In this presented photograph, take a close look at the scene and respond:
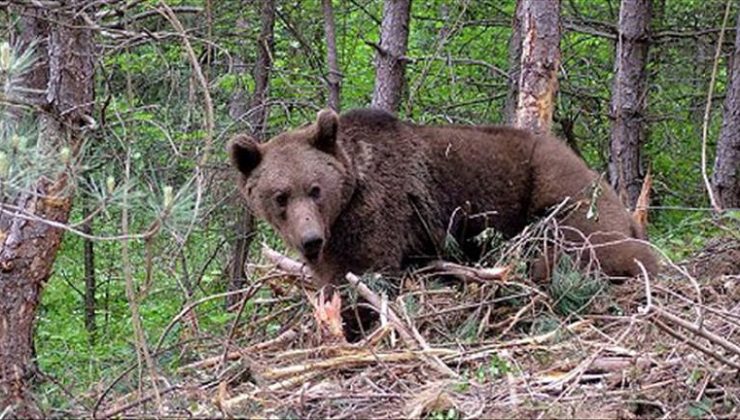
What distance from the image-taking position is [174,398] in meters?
5.39

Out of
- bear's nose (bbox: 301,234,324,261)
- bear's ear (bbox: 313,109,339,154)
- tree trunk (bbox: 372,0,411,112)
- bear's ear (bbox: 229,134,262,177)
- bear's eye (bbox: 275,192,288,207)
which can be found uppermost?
tree trunk (bbox: 372,0,411,112)

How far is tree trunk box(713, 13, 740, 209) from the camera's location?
11.4 meters

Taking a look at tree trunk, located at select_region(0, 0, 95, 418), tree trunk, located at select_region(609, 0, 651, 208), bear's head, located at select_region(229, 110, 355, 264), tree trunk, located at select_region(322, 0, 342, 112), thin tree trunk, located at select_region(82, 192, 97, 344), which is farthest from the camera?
tree trunk, located at select_region(609, 0, 651, 208)

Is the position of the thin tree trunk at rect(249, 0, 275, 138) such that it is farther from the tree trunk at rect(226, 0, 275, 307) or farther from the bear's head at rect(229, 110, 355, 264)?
the bear's head at rect(229, 110, 355, 264)

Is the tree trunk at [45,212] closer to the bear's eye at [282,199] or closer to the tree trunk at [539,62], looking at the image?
the bear's eye at [282,199]

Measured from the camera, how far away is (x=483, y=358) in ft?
19.1

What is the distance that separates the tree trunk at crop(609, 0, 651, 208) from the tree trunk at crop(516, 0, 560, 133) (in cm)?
333

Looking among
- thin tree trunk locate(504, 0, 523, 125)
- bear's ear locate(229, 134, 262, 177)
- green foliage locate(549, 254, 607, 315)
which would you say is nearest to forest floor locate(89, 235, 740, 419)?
green foliage locate(549, 254, 607, 315)

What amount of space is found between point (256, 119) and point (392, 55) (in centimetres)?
169

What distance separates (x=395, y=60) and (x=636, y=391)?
5504 millimetres

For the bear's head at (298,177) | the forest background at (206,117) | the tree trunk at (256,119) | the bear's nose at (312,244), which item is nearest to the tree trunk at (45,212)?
the forest background at (206,117)

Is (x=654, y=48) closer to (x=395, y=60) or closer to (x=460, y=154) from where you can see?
(x=395, y=60)

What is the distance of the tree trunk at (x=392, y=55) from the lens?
10078mm

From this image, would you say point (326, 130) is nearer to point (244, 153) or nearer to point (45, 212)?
point (244, 153)
